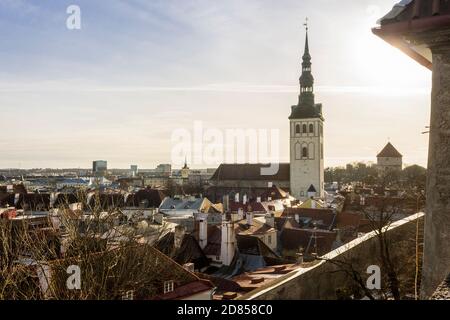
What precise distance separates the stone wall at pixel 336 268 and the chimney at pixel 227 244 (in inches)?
567

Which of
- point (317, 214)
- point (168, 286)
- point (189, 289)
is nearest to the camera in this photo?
point (168, 286)

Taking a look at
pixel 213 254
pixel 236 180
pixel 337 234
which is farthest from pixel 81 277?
pixel 236 180

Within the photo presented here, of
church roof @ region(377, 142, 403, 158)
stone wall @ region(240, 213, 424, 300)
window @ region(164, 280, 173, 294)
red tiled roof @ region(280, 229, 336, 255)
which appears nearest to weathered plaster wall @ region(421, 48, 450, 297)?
stone wall @ region(240, 213, 424, 300)

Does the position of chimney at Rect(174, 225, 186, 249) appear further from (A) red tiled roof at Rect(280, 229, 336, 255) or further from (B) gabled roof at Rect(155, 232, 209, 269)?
(A) red tiled roof at Rect(280, 229, 336, 255)

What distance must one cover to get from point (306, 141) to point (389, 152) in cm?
3466

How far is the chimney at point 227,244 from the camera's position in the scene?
71.7ft

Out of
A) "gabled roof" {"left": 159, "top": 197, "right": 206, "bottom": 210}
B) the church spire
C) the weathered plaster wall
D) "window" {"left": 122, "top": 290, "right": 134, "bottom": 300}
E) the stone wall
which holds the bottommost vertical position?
"gabled roof" {"left": 159, "top": 197, "right": 206, "bottom": 210}

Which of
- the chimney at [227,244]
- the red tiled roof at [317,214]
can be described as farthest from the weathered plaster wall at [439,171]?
the red tiled roof at [317,214]

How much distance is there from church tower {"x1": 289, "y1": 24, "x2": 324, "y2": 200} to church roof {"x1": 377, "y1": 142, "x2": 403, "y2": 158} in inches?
1241

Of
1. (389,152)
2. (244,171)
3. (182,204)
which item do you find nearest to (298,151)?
(244,171)

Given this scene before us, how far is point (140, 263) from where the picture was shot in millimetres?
10477

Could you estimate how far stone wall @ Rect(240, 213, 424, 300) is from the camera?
4707 mm

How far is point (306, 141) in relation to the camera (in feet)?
211

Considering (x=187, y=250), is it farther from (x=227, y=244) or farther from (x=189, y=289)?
(x=189, y=289)
